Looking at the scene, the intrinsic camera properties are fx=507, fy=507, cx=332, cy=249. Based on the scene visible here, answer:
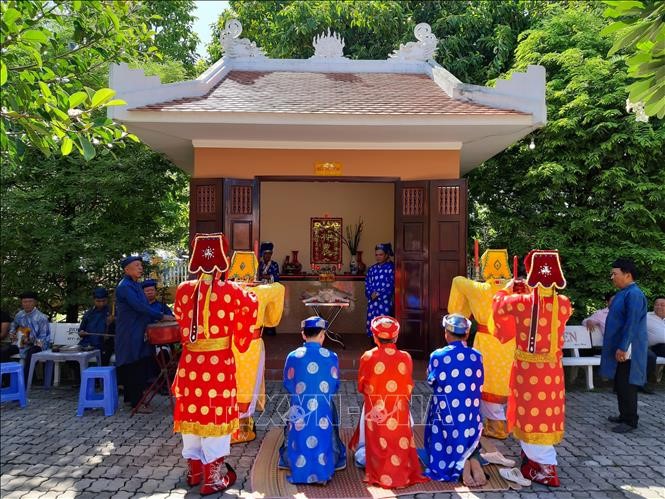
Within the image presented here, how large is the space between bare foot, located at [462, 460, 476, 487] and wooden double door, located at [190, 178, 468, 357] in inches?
135

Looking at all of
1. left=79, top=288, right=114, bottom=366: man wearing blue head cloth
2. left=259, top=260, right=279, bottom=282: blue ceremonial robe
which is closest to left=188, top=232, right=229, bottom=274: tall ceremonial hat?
left=79, top=288, right=114, bottom=366: man wearing blue head cloth

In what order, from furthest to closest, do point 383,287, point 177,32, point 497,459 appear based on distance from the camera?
point 177,32, point 383,287, point 497,459

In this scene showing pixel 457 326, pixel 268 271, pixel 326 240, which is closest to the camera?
pixel 457 326

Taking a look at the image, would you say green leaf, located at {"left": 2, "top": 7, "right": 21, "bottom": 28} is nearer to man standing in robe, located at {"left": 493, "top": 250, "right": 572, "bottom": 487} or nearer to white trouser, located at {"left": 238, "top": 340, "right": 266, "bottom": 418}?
white trouser, located at {"left": 238, "top": 340, "right": 266, "bottom": 418}

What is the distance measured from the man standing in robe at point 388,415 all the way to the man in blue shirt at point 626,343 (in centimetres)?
271

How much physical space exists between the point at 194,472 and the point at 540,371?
2.85m

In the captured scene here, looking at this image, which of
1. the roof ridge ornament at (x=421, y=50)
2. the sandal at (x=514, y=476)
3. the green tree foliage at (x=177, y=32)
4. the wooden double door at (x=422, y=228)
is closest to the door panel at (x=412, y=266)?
the wooden double door at (x=422, y=228)

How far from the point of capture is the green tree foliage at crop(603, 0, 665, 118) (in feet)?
8.02

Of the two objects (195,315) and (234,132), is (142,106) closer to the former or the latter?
(234,132)

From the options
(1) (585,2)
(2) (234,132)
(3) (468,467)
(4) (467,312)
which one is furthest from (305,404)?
(1) (585,2)

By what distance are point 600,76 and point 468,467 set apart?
7.28 meters

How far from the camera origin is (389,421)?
3846 mm

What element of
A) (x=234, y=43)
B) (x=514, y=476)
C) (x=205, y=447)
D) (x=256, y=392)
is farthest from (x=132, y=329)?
(x=234, y=43)

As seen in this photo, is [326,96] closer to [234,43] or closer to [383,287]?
[234,43]
